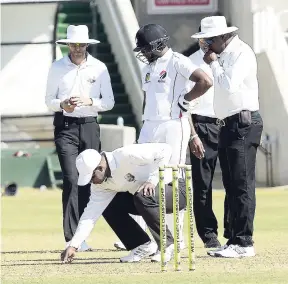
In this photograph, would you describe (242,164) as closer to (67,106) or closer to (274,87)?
(67,106)

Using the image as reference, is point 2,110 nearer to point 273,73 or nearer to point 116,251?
point 273,73

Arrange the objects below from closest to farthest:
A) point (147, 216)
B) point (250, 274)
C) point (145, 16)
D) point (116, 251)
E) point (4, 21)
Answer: point (250, 274) → point (147, 216) → point (116, 251) → point (4, 21) → point (145, 16)

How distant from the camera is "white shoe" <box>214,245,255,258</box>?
11.5m

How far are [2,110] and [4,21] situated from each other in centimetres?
177

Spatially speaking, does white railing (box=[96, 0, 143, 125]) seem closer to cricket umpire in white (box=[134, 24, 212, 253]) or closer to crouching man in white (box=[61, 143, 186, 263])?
cricket umpire in white (box=[134, 24, 212, 253])

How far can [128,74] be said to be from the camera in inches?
883

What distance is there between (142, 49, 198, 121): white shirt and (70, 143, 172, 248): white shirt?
0.46 meters

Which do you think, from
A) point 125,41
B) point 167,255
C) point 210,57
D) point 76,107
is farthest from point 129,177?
point 125,41

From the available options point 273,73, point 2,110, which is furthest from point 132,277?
point 2,110

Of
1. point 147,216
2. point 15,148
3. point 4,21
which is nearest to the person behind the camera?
point 147,216

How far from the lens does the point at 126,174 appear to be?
11102 millimetres

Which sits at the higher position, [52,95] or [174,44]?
[52,95]

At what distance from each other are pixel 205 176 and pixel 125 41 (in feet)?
33.9

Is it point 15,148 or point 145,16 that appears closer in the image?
point 15,148
